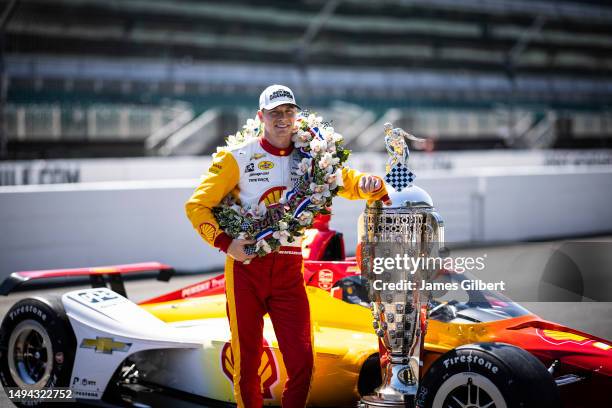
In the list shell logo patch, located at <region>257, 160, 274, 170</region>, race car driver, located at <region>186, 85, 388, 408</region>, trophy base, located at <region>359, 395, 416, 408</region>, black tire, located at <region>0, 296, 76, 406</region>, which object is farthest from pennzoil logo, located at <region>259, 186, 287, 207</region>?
black tire, located at <region>0, 296, 76, 406</region>

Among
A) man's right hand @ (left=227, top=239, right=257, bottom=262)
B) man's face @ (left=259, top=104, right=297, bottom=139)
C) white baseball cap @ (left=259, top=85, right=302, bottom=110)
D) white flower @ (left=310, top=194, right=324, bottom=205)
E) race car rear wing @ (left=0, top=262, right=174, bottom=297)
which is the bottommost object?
race car rear wing @ (left=0, top=262, right=174, bottom=297)

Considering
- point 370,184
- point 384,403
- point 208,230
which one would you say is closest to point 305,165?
point 370,184

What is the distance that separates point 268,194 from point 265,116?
39 centimetres

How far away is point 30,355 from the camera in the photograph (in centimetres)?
548

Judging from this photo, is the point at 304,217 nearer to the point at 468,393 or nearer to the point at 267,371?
the point at 267,371

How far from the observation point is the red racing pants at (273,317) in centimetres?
421

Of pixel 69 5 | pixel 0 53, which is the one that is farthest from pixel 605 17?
pixel 0 53

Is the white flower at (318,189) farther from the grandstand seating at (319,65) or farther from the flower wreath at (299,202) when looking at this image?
the grandstand seating at (319,65)

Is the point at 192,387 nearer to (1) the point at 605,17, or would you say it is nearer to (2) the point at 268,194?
(2) the point at 268,194

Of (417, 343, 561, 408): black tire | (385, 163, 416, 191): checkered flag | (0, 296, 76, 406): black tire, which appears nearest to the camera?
(417, 343, 561, 408): black tire

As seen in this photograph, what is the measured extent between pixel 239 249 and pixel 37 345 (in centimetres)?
204

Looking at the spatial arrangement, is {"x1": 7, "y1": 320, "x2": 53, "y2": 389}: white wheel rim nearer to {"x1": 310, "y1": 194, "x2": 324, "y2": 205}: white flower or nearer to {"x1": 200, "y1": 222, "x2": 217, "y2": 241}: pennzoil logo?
{"x1": 200, "y1": 222, "x2": 217, "y2": 241}: pennzoil logo

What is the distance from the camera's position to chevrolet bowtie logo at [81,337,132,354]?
5.13m

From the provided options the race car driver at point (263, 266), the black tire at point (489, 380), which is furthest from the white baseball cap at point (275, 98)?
the black tire at point (489, 380)
